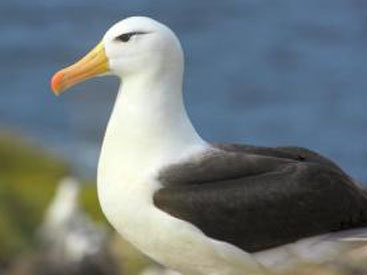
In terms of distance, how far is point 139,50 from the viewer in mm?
9477

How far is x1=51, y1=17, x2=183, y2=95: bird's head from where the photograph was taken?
31.1ft

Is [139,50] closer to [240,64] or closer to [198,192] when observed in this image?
[198,192]

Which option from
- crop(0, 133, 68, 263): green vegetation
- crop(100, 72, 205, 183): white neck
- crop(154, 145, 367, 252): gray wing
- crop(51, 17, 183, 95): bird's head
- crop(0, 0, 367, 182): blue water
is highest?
crop(51, 17, 183, 95): bird's head

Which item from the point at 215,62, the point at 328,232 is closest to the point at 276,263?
the point at 328,232

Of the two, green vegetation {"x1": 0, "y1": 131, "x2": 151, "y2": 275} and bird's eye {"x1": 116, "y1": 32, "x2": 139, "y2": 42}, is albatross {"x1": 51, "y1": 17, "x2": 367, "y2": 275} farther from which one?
green vegetation {"x1": 0, "y1": 131, "x2": 151, "y2": 275}

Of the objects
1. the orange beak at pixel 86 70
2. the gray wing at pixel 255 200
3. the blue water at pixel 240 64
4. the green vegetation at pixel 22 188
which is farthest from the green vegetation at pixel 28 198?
the blue water at pixel 240 64

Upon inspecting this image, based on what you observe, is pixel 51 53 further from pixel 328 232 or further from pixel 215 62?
pixel 328 232

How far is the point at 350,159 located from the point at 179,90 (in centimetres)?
1657

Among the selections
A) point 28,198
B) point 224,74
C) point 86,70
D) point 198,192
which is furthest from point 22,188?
point 224,74

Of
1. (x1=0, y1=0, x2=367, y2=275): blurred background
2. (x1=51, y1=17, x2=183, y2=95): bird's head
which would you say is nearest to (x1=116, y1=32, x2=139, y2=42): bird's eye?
(x1=51, y1=17, x2=183, y2=95): bird's head

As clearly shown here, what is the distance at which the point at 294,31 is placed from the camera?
120 feet

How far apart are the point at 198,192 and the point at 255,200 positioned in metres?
0.31

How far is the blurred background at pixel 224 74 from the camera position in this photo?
68.4ft

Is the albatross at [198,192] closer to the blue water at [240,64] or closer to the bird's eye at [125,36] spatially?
the bird's eye at [125,36]
